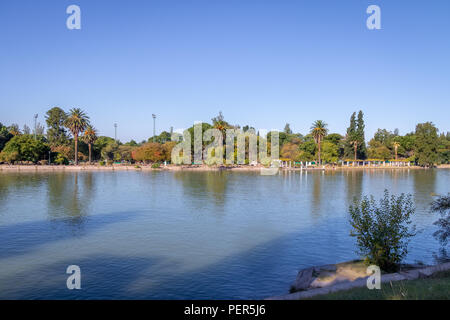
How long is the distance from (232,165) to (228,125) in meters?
11.5

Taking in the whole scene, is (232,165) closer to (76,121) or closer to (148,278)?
(76,121)

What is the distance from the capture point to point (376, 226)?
13.2 meters

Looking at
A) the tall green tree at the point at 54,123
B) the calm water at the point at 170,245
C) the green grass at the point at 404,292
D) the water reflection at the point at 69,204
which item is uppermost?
the tall green tree at the point at 54,123

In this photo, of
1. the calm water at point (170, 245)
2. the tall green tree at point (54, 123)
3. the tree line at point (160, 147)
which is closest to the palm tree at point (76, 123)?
the tree line at point (160, 147)

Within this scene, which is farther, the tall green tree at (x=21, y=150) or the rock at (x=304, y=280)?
the tall green tree at (x=21, y=150)

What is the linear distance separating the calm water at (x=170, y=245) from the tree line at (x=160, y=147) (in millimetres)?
60339

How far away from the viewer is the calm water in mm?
13352

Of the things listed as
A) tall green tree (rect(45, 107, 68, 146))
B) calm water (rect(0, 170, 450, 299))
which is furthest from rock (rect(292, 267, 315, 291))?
tall green tree (rect(45, 107, 68, 146))

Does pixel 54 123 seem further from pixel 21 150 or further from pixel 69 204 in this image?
pixel 69 204

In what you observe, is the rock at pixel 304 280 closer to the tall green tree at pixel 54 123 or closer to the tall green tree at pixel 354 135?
the tall green tree at pixel 354 135

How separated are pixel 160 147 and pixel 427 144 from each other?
83.2 meters

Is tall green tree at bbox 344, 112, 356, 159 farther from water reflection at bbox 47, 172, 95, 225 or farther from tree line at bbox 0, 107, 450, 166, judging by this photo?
water reflection at bbox 47, 172, 95, 225

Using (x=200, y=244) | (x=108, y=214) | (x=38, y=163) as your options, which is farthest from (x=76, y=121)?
(x=200, y=244)

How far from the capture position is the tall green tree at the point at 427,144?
110m
